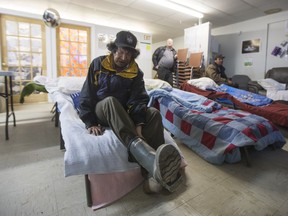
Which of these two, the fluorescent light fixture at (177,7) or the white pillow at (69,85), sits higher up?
the fluorescent light fixture at (177,7)

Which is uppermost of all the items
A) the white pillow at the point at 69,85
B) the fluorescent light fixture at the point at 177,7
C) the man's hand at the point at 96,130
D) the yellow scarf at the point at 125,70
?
the fluorescent light fixture at the point at 177,7

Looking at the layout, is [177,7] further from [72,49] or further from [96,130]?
[96,130]

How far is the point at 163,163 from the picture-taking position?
2.90 feet

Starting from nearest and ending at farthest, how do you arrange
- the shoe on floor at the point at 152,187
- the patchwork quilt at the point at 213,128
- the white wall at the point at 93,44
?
the shoe on floor at the point at 152,187, the patchwork quilt at the point at 213,128, the white wall at the point at 93,44

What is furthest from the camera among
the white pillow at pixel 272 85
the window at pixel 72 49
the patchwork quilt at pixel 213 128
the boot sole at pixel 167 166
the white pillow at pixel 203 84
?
the window at pixel 72 49

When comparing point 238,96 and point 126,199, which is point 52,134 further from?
point 238,96

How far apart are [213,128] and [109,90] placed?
39.3 inches

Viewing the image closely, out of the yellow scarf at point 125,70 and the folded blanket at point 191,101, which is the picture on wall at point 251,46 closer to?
the folded blanket at point 191,101

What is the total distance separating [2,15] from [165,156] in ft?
15.9

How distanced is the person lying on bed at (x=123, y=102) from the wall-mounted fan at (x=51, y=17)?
336 centimetres

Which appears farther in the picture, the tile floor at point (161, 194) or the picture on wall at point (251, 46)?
the picture on wall at point (251, 46)

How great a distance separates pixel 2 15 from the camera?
12.9 ft

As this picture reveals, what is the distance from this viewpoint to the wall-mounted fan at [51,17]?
388 cm

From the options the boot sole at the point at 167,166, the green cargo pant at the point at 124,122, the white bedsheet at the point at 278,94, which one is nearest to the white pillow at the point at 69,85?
the green cargo pant at the point at 124,122
